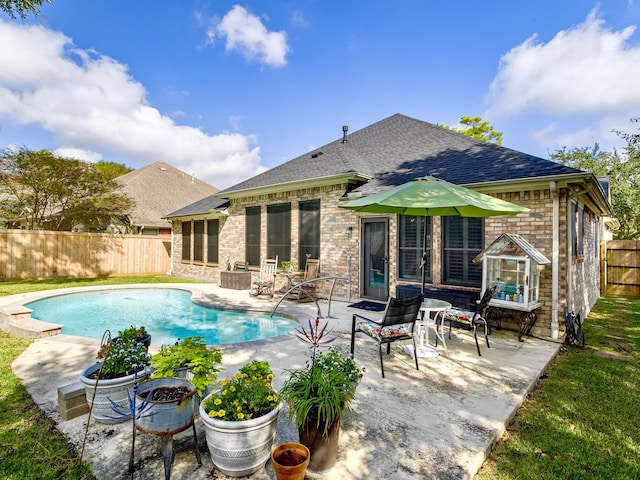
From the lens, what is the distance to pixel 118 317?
27.5 feet

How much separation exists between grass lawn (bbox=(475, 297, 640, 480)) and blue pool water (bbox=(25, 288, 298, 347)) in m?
4.48

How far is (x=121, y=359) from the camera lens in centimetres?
286

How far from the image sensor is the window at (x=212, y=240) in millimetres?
13469

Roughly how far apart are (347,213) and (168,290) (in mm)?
7080

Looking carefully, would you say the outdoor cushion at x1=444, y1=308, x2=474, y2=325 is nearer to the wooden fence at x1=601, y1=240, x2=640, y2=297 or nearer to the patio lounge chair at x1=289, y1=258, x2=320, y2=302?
the patio lounge chair at x1=289, y1=258, x2=320, y2=302

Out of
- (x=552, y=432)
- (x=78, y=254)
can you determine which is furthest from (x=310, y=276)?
(x=78, y=254)

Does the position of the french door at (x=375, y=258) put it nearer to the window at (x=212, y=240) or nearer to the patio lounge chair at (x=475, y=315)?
the patio lounge chair at (x=475, y=315)

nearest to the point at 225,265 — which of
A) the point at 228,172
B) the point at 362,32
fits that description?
the point at 362,32

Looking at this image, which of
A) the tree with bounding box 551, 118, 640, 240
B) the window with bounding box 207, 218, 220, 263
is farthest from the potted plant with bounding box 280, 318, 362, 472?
the tree with bounding box 551, 118, 640, 240

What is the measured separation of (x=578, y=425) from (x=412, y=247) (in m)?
4.96

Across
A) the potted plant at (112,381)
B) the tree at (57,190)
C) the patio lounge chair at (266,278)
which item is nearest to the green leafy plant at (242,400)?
the potted plant at (112,381)

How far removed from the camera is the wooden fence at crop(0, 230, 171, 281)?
1264cm

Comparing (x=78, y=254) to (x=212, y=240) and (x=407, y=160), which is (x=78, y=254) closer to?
(x=212, y=240)

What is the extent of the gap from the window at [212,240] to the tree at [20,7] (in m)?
7.99
